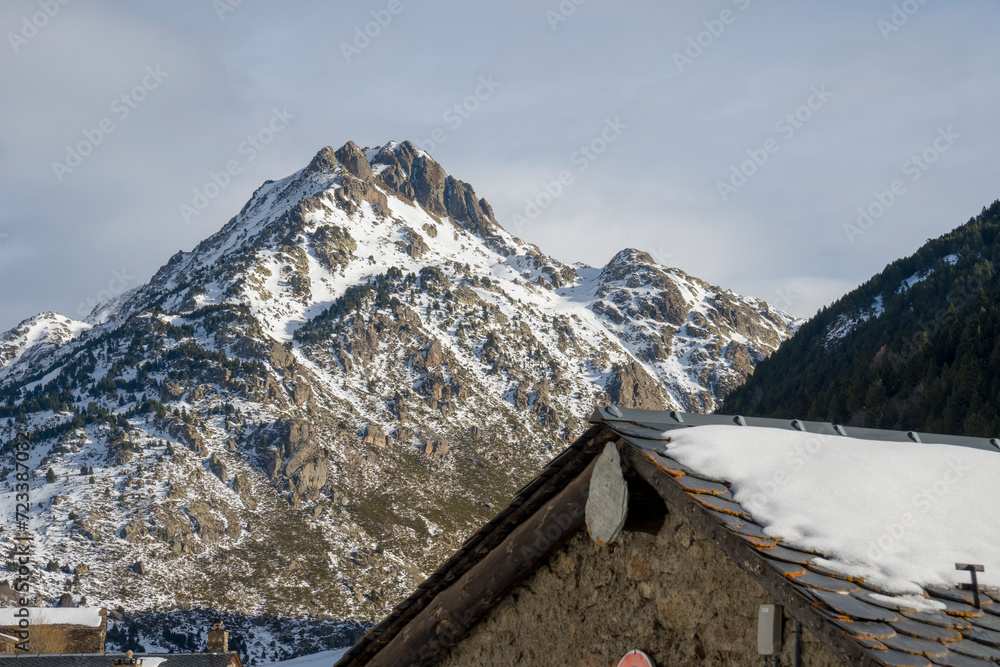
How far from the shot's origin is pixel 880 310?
123 metres

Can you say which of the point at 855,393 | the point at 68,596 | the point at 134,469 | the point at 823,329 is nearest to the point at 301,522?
the point at 134,469

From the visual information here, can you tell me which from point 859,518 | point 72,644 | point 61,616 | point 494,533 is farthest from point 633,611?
point 61,616

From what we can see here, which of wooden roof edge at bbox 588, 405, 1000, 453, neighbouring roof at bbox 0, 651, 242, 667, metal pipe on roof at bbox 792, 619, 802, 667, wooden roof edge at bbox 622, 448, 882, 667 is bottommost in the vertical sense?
neighbouring roof at bbox 0, 651, 242, 667

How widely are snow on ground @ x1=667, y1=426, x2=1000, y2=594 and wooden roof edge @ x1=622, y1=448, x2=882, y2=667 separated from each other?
0.24 metres

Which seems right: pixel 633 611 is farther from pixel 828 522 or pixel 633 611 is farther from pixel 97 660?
pixel 97 660

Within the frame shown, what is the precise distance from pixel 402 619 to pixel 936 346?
88109 millimetres

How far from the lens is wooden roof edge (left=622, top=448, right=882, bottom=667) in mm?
3627

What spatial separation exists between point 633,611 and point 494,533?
3.89 ft

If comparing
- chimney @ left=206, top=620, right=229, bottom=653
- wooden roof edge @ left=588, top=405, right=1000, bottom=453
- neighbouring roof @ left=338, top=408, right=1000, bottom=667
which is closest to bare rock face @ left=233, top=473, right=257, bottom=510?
chimney @ left=206, top=620, right=229, bottom=653

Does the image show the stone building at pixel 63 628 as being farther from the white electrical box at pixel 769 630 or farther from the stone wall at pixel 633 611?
the white electrical box at pixel 769 630

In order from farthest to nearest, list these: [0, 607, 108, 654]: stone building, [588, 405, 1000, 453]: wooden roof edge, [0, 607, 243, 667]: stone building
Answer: [0, 607, 108, 654]: stone building
[0, 607, 243, 667]: stone building
[588, 405, 1000, 453]: wooden roof edge

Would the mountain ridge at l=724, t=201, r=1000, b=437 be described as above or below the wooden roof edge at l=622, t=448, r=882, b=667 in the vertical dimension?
above

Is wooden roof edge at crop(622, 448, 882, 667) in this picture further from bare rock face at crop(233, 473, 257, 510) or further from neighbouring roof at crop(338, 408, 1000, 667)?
bare rock face at crop(233, 473, 257, 510)

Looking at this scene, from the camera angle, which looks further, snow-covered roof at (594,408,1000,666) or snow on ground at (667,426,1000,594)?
snow on ground at (667,426,1000,594)
